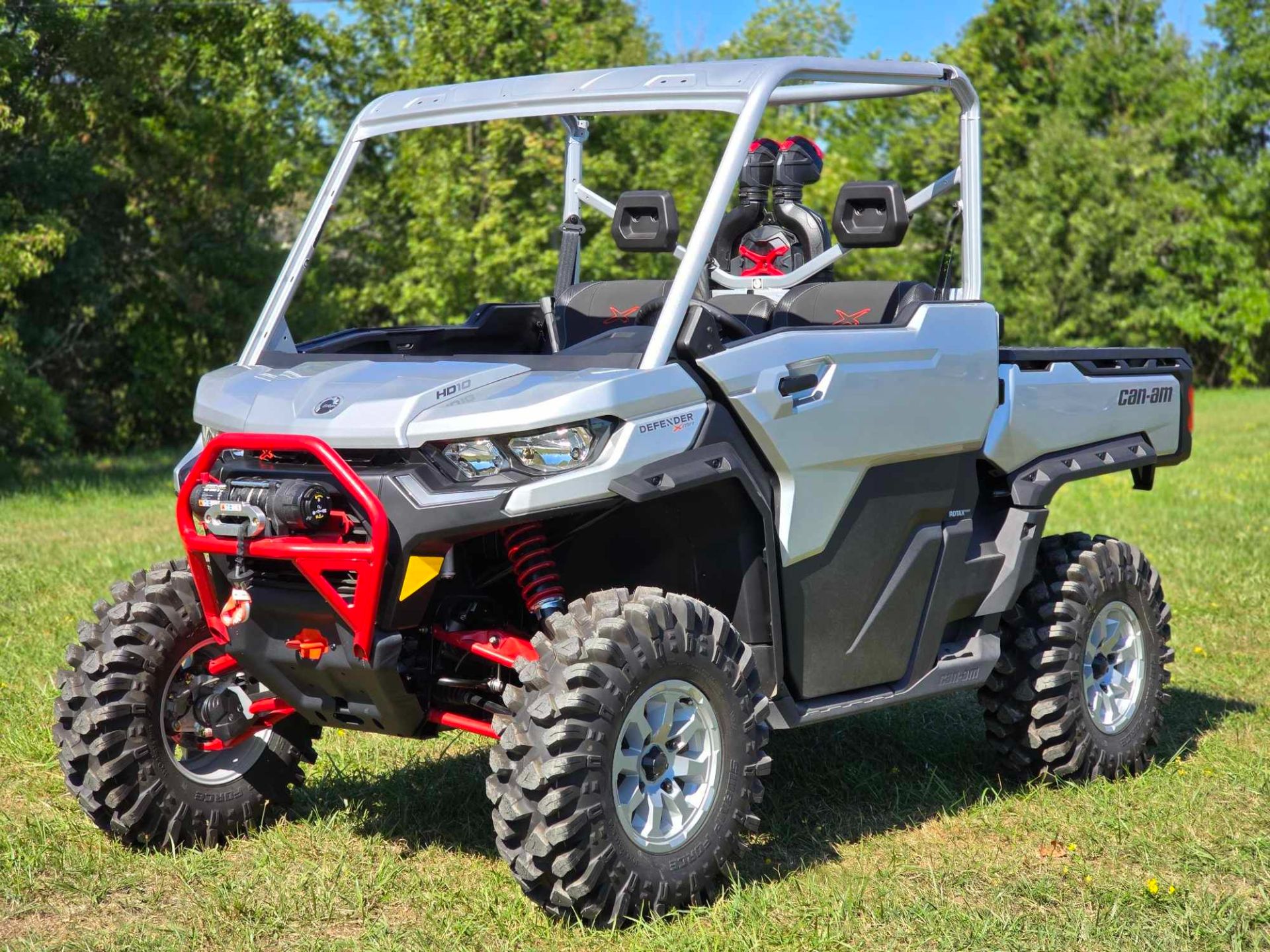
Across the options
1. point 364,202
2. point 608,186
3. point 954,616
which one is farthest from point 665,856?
point 364,202

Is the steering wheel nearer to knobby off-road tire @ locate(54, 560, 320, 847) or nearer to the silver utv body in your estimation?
the silver utv body

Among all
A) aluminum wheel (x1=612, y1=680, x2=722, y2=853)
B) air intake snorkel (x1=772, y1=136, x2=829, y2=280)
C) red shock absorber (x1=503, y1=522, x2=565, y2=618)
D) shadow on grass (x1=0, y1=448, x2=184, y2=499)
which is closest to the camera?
aluminum wheel (x1=612, y1=680, x2=722, y2=853)

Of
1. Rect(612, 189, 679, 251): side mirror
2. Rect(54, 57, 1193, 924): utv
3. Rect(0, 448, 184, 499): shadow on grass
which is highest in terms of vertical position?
Rect(612, 189, 679, 251): side mirror

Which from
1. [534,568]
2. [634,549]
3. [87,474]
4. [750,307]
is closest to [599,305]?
[750,307]

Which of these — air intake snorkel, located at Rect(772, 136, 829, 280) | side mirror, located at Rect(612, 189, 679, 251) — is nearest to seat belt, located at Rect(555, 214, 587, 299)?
air intake snorkel, located at Rect(772, 136, 829, 280)

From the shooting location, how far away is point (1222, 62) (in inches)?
1398

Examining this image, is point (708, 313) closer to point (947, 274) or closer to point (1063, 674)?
point (947, 274)

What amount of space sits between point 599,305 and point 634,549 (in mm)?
1428

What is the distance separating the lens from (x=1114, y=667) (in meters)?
6.03

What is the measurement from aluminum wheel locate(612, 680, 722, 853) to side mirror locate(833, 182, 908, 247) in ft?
5.25

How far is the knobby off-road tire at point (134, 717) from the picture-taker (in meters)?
4.83

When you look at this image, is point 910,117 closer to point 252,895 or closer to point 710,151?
point 710,151

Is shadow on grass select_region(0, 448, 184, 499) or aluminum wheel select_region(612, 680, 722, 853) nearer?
aluminum wheel select_region(612, 680, 722, 853)

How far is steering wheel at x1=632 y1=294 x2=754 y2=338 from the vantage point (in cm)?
461
